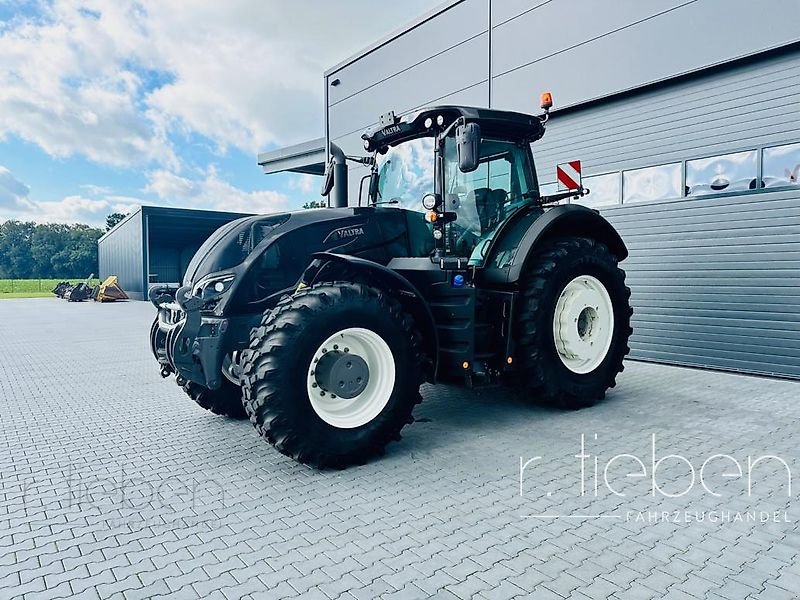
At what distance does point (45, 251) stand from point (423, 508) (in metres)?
73.4

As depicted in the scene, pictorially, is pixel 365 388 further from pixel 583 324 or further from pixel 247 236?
pixel 583 324

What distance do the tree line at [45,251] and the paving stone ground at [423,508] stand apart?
6304 cm

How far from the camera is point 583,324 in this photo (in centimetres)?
536

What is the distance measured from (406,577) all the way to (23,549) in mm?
1889

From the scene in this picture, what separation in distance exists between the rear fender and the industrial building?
15.1 ft

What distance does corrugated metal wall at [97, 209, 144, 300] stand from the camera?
2527 cm

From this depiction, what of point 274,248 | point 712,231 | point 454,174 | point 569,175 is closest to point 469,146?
point 454,174

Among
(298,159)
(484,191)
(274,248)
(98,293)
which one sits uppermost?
(298,159)

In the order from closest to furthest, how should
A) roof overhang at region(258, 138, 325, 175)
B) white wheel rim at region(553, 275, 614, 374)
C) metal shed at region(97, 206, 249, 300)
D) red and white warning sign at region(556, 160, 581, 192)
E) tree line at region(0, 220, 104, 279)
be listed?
white wheel rim at region(553, 275, 614, 374), red and white warning sign at region(556, 160, 581, 192), roof overhang at region(258, 138, 325, 175), metal shed at region(97, 206, 249, 300), tree line at region(0, 220, 104, 279)

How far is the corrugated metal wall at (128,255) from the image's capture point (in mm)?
25266

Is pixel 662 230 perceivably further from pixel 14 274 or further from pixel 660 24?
pixel 14 274

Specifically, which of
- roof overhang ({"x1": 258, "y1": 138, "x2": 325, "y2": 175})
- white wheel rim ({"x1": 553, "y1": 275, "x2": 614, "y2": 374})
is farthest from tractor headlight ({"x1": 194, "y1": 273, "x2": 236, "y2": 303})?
roof overhang ({"x1": 258, "y1": 138, "x2": 325, "y2": 175})
